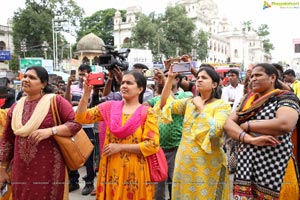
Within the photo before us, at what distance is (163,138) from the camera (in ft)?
12.1

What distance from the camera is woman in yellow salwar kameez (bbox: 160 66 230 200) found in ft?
9.13

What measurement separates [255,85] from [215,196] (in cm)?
100

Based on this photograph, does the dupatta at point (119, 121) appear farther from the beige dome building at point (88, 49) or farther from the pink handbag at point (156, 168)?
the beige dome building at point (88, 49)

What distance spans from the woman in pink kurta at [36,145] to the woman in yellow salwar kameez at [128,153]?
281mm

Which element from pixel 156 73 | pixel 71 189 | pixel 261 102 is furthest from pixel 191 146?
pixel 71 189

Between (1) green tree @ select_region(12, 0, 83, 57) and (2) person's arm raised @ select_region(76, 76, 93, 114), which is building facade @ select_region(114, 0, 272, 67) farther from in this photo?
(2) person's arm raised @ select_region(76, 76, 93, 114)

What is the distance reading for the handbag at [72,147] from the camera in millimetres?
2814

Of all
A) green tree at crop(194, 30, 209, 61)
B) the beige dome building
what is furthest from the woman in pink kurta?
green tree at crop(194, 30, 209, 61)

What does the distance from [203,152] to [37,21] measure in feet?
111

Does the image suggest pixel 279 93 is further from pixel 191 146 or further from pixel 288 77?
pixel 288 77

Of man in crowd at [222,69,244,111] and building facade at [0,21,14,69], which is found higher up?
building facade at [0,21,14,69]

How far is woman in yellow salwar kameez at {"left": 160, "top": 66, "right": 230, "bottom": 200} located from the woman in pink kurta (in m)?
0.96

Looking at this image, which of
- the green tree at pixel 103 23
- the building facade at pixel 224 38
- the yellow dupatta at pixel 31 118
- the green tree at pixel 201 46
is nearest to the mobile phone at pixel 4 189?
the yellow dupatta at pixel 31 118

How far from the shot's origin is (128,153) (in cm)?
267
